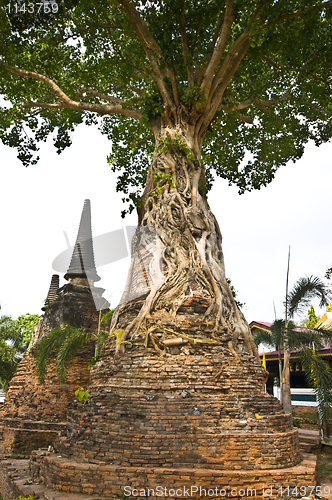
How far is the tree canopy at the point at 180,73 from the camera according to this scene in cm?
937

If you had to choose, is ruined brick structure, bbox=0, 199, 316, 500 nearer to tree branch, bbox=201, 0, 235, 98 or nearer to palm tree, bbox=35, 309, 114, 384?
palm tree, bbox=35, 309, 114, 384

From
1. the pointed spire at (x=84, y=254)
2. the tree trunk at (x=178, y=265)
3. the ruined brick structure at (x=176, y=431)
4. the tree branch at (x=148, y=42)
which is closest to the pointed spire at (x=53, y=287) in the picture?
the pointed spire at (x=84, y=254)

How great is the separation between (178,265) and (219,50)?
17.3 feet

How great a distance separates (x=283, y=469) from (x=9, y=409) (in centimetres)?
911

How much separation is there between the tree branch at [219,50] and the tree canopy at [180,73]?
0.02 m

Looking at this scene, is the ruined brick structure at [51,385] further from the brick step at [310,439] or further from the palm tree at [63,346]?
the brick step at [310,439]

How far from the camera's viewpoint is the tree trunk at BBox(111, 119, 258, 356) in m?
7.06

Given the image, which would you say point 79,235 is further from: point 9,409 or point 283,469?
point 283,469

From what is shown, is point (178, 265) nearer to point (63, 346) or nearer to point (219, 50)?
point (63, 346)

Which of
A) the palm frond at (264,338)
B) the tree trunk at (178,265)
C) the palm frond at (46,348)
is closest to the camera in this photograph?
the tree trunk at (178,265)

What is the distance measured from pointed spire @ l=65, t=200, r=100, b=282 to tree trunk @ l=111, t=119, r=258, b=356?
5.82m

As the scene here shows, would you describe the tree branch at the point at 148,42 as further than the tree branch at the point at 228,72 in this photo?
No

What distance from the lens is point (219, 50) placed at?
30.6ft

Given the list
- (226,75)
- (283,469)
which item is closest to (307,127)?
(226,75)
